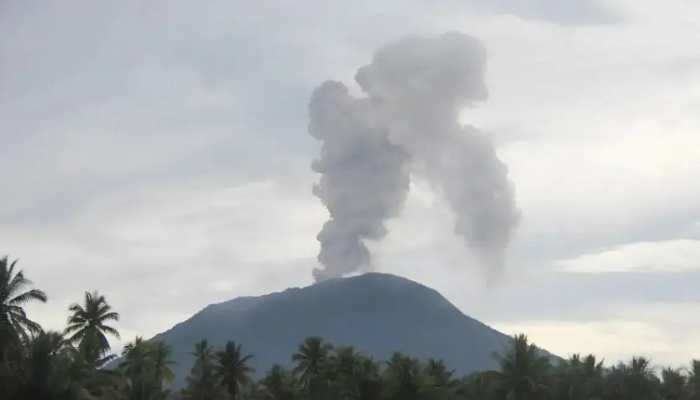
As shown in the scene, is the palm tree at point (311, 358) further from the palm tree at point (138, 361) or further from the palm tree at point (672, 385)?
the palm tree at point (672, 385)

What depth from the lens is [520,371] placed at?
93562 mm

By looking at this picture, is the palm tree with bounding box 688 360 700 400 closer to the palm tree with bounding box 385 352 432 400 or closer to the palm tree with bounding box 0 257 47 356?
the palm tree with bounding box 385 352 432 400

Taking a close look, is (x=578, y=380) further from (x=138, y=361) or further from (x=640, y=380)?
(x=138, y=361)

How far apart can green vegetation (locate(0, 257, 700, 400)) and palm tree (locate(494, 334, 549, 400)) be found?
100 millimetres

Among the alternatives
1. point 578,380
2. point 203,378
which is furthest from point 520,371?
point 203,378

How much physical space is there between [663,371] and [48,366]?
262ft

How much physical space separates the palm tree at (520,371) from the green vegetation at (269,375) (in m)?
0.10

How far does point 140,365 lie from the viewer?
88875mm

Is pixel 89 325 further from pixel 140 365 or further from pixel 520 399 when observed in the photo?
pixel 520 399

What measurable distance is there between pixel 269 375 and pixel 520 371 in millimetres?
28052

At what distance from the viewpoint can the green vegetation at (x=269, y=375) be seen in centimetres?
6450

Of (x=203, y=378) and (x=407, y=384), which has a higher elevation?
(x=203, y=378)

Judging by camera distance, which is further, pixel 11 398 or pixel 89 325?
pixel 89 325

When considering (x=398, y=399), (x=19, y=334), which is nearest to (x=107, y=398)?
(x=19, y=334)
